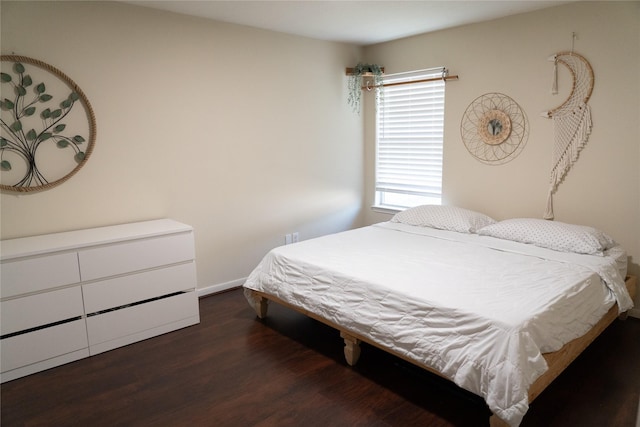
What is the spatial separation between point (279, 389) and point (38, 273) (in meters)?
1.55

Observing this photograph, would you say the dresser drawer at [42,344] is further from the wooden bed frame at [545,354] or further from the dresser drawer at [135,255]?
the wooden bed frame at [545,354]

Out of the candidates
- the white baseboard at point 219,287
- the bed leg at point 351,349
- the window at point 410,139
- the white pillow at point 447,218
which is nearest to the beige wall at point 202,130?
the white baseboard at point 219,287

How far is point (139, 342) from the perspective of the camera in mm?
2902

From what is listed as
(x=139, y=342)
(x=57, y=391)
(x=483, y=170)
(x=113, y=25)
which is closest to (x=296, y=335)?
(x=139, y=342)

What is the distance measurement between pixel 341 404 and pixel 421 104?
3.03 meters

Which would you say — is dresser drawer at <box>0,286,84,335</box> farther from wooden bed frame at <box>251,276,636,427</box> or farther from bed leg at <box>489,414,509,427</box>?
bed leg at <box>489,414,509,427</box>

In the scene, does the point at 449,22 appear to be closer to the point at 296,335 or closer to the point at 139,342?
the point at 296,335

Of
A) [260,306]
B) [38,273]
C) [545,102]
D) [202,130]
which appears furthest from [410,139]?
[38,273]

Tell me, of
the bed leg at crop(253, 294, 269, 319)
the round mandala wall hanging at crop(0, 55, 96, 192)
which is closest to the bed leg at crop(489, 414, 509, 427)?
the bed leg at crop(253, 294, 269, 319)

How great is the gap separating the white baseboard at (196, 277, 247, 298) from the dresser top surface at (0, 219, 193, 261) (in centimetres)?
75

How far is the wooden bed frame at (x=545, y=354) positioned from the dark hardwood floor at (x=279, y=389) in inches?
6.0

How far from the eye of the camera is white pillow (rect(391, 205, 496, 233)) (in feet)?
11.6

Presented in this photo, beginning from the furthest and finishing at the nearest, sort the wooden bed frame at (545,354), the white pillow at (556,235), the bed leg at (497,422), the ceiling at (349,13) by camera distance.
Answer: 1. the ceiling at (349,13)
2. the white pillow at (556,235)
3. the wooden bed frame at (545,354)
4. the bed leg at (497,422)

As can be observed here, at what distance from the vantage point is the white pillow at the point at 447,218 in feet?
11.6
